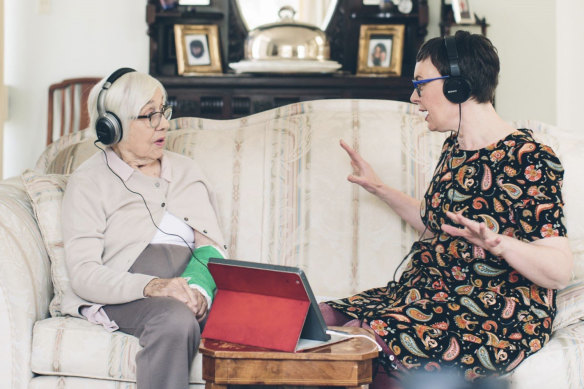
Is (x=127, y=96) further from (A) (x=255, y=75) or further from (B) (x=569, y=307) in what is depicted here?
(A) (x=255, y=75)

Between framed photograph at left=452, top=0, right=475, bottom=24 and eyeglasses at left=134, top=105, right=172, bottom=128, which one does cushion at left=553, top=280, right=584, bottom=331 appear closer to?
eyeglasses at left=134, top=105, right=172, bottom=128

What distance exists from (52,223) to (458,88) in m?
1.05

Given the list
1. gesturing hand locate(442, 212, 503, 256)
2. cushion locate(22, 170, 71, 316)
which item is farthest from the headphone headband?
cushion locate(22, 170, 71, 316)

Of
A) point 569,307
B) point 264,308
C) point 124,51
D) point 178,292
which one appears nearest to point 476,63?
point 569,307

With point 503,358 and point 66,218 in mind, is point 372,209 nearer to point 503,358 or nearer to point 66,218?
point 503,358

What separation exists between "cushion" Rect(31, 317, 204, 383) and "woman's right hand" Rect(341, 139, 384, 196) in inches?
25.7

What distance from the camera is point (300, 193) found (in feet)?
6.98

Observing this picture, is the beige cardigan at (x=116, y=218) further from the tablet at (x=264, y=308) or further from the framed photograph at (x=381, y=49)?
the framed photograph at (x=381, y=49)

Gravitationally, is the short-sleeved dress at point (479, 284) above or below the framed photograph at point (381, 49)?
below

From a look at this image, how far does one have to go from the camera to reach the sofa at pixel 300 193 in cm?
182

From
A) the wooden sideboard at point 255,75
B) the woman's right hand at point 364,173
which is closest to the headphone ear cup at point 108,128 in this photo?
the woman's right hand at point 364,173

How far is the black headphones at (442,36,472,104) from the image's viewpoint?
1.60 m

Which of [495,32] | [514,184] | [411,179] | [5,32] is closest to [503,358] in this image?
[514,184]

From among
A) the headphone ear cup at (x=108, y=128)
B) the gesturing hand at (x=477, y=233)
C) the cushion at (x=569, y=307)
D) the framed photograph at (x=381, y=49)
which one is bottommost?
the cushion at (x=569, y=307)
